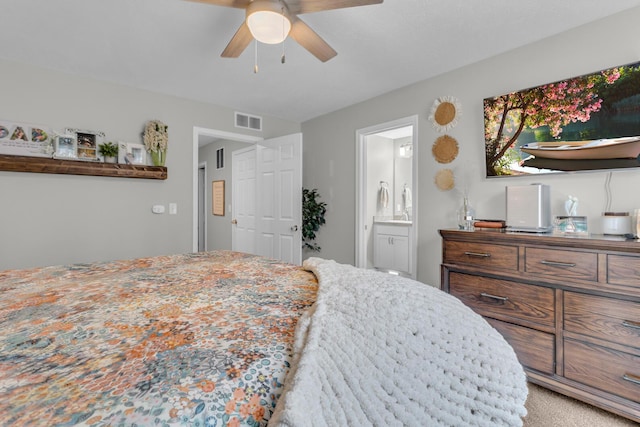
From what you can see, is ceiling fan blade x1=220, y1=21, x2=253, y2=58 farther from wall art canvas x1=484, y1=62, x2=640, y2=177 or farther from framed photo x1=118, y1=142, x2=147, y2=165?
wall art canvas x1=484, y1=62, x2=640, y2=177

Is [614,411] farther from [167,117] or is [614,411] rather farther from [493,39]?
[167,117]

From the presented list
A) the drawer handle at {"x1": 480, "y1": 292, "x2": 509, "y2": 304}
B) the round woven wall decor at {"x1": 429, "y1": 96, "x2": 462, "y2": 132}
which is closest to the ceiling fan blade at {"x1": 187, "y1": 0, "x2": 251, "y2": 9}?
the round woven wall decor at {"x1": 429, "y1": 96, "x2": 462, "y2": 132}

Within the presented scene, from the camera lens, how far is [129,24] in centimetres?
210

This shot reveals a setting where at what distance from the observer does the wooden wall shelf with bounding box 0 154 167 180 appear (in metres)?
2.55

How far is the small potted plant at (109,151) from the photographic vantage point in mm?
2977

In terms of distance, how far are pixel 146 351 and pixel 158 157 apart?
3105 mm

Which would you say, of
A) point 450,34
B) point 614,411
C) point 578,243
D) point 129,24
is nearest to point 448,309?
point 578,243

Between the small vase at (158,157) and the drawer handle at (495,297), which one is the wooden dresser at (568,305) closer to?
the drawer handle at (495,297)

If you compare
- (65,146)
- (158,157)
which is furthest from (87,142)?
(158,157)

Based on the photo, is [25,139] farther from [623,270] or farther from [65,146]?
[623,270]

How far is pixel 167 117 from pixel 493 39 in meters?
3.30

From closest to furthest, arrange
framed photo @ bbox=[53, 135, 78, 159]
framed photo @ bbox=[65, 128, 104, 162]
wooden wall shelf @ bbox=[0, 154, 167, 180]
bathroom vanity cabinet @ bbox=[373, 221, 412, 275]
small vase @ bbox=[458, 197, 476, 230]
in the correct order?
small vase @ bbox=[458, 197, 476, 230] → wooden wall shelf @ bbox=[0, 154, 167, 180] → framed photo @ bbox=[53, 135, 78, 159] → framed photo @ bbox=[65, 128, 104, 162] → bathroom vanity cabinet @ bbox=[373, 221, 412, 275]

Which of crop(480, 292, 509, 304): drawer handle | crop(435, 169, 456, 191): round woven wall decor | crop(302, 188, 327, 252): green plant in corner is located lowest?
crop(480, 292, 509, 304): drawer handle

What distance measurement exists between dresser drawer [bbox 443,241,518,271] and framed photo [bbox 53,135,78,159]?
138 inches
